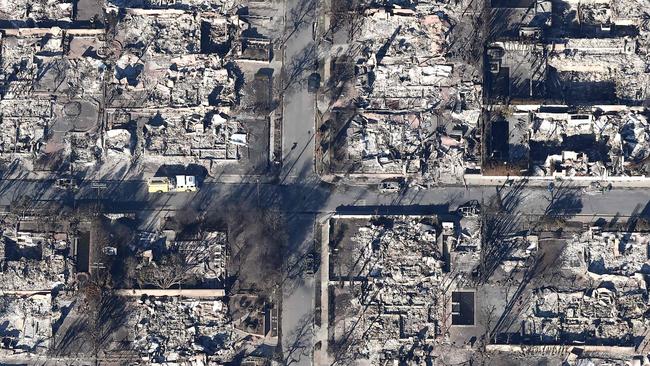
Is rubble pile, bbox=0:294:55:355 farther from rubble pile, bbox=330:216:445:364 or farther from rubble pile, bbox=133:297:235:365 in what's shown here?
rubble pile, bbox=330:216:445:364

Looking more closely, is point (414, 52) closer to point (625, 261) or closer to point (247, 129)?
point (247, 129)

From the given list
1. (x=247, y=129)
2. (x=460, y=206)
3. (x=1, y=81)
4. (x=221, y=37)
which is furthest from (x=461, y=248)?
(x=1, y=81)

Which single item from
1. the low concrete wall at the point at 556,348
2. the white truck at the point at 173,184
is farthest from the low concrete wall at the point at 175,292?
the low concrete wall at the point at 556,348

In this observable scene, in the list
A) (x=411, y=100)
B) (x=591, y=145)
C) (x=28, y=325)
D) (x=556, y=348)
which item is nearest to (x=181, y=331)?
(x=28, y=325)

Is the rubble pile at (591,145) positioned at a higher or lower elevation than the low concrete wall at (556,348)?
higher

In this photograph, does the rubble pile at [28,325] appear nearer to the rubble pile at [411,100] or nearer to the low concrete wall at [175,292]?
the low concrete wall at [175,292]

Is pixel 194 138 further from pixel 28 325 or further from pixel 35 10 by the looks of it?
pixel 28 325
